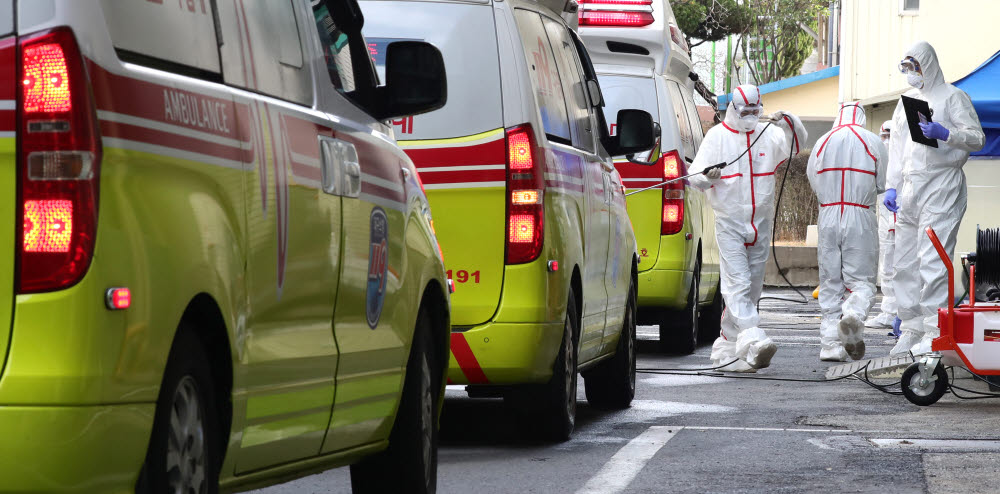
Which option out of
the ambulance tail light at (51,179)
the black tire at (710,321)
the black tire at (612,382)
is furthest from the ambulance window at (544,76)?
the black tire at (710,321)

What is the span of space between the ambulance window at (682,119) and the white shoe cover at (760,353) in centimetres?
220

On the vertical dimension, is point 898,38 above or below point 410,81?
above

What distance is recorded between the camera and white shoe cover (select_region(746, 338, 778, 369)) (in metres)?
12.1

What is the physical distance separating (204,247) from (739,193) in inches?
378

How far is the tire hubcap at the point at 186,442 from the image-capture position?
3584 millimetres

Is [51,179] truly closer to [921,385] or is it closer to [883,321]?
[921,385]

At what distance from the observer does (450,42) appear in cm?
745

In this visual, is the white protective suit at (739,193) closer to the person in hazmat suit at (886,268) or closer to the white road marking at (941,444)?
the person in hazmat suit at (886,268)

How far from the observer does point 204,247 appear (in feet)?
11.9

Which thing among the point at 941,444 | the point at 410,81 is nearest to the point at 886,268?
the point at 941,444

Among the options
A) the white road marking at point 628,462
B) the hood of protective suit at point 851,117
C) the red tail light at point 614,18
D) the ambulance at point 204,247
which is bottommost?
the white road marking at point 628,462

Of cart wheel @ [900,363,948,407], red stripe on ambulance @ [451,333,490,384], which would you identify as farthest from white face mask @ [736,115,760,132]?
red stripe on ambulance @ [451,333,490,384]

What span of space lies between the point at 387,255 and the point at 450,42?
7.98 feet

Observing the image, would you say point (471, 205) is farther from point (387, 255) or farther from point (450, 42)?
point (387, 255)
